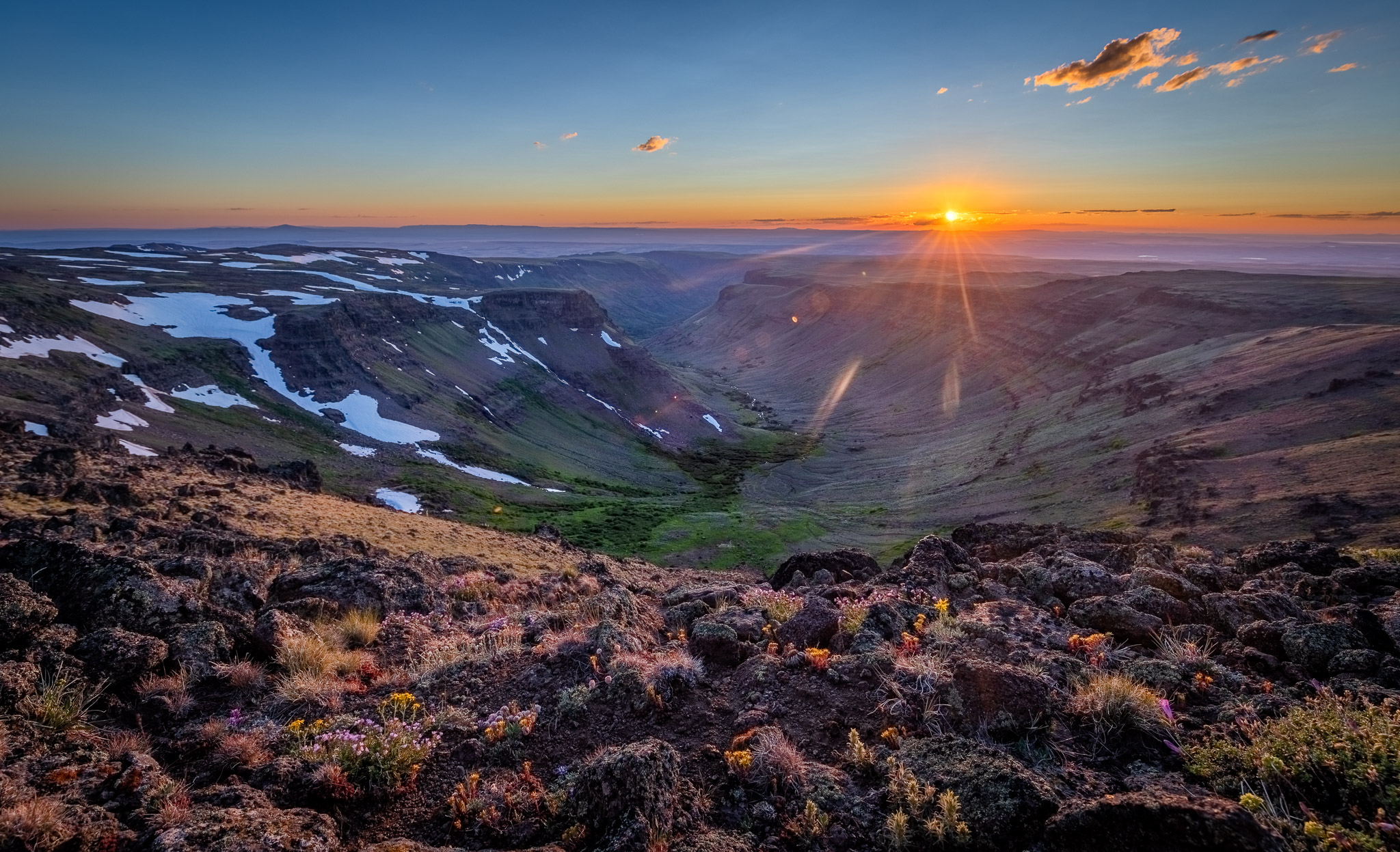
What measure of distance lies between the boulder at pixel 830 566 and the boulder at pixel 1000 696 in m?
11.5

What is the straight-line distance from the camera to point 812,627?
8.88 meters

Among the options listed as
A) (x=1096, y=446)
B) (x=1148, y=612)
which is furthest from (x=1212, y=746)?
(x=1096, y=446)

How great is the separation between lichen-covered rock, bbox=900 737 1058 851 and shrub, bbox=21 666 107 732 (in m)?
8.23

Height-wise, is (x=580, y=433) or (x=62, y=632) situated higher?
(x=62, y=632)

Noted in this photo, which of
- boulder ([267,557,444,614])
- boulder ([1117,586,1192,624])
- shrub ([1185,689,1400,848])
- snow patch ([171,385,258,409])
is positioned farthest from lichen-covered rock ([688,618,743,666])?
snow patch ([171,385,258,409])

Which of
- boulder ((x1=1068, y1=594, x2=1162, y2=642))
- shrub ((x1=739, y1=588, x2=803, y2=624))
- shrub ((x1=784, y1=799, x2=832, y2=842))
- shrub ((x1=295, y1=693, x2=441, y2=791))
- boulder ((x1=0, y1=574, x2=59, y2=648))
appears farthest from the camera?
shrub ((x1=739, y1=588, x2=803, y2=624))

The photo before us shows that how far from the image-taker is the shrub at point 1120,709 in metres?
5.77

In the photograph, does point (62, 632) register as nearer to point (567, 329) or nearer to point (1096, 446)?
point (1096, 446)

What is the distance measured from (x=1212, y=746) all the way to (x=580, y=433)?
88932 mm

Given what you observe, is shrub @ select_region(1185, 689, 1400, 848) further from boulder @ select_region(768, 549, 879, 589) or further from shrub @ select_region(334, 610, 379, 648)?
boulder @ select_region(768, 549, 879, 589)

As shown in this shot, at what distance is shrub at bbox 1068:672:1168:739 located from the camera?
5.77 meters

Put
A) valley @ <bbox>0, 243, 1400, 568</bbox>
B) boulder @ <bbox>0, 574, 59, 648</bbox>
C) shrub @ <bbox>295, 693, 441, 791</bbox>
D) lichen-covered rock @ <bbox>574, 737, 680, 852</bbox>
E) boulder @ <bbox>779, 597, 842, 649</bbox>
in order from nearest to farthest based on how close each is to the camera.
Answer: lichen-covered rock @ <bbox>574, 737, 680, 852</bbox>, shrub @ <bbox>295, 693, 441, 791</bbox>, boulder @ <bbox>0, 574, 59, 648</bbox>, boulder @ <bbox>779, 597, 842, 649</bbox>, valley @ <bbox>0, 243, 1400, 568</bbox>

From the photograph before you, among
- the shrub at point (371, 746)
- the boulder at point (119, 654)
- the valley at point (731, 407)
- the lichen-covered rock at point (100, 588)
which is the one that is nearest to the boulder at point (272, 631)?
the lichen-covered rock at point (100, 588)

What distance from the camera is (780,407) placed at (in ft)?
437
